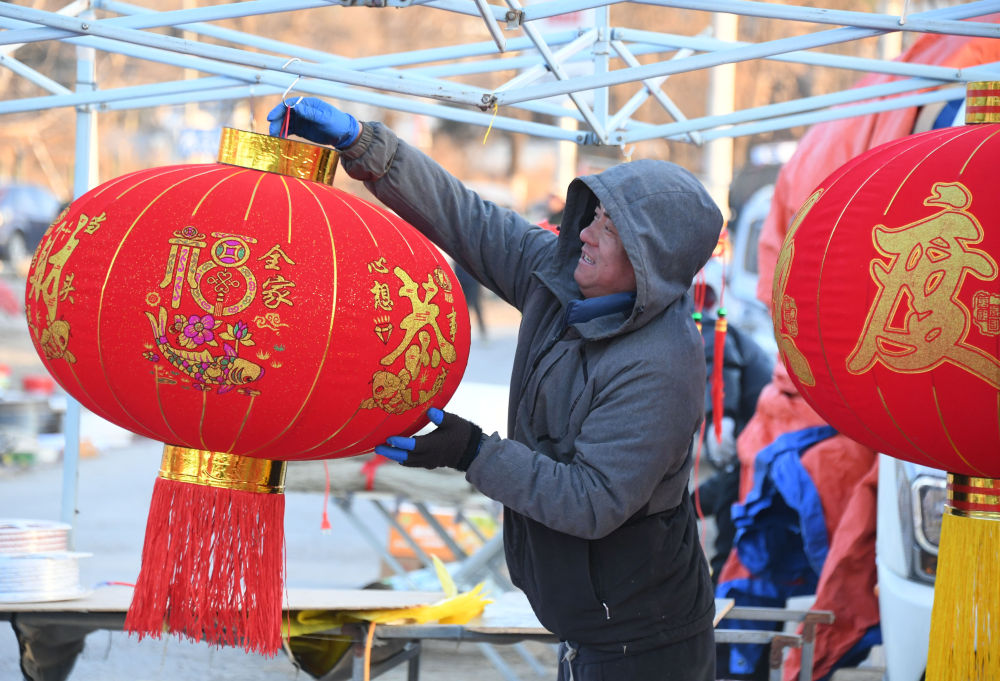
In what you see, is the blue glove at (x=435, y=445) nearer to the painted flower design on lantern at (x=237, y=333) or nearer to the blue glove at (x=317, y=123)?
the painted flower design on lantern at (x=237, y=333)

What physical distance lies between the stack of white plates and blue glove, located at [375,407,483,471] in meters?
1.69

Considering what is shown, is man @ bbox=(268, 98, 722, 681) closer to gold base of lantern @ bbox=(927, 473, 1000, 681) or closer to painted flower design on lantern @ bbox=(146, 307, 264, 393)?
painted flower design on lantern @ bbox=(146, 307, 264, 393)

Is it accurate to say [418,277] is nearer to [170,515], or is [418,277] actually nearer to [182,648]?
[170,515]

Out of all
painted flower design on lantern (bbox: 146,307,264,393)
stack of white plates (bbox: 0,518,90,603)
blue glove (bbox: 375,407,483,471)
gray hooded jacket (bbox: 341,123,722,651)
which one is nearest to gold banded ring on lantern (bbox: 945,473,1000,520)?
gray hooded jacket (bbox: 341,123,722,651)

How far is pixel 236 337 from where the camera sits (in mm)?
1918

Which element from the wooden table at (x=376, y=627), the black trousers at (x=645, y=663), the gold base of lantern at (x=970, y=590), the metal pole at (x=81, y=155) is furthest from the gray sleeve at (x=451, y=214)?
the metal pole at (x=81, y=155)

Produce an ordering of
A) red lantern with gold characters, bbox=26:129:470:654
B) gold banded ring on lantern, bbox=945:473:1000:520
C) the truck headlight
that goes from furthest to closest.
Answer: the truck headlight < gold banded ring on lantern, bbox=945:473:1000:520 < red lantern with gold characters, bbox=26:129:470:654

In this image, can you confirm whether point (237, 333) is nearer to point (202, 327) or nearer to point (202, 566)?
point (202, 327)

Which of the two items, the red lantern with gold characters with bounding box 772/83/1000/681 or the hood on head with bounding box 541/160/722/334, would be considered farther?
the hood on head with bounding box 541/160/722/334

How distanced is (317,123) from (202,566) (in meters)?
0.89

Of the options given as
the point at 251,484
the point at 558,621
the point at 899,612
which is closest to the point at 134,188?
the point at 251,484

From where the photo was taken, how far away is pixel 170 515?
2.21 metres

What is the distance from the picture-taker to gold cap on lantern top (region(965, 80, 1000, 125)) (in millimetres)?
2096

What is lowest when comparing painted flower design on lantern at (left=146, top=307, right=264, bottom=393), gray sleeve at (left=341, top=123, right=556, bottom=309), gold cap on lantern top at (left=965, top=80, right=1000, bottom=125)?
painted flower design on lantern at (left=146, top=307, right=264, bottom=393)
